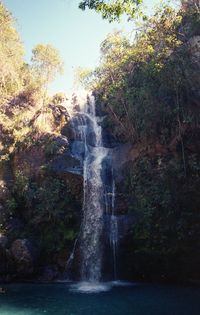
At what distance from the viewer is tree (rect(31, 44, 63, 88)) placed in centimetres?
3122

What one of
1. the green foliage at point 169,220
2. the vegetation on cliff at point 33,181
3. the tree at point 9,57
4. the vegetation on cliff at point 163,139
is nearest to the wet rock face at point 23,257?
the vegetation on cliff at point 33,181

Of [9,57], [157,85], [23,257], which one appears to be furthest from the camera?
[9,57]

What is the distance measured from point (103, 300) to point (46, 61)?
24.7 metres

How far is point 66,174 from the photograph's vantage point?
18.9 m

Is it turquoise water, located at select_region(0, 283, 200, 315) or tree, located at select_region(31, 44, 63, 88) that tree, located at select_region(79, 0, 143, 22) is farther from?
tree, located at select_region(31, 44, 63, 88)

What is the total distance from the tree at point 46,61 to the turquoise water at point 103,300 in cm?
2185

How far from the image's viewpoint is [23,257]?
50.5 feet

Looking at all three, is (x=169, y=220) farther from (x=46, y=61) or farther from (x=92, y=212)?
(x=46, y=61)

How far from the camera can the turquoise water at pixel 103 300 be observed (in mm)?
10367

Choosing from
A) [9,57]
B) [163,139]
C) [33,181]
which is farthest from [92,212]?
[9,57]

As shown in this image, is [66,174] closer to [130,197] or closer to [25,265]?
[130,197]

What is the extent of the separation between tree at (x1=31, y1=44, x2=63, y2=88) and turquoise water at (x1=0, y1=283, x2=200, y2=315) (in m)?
21.8

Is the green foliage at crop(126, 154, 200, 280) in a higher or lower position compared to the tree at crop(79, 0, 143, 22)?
lower

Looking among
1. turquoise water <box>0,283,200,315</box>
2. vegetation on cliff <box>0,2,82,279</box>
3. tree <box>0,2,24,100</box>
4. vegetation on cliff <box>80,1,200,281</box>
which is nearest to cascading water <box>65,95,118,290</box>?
vegetation on cliff <box>0,2,82,279</box>
